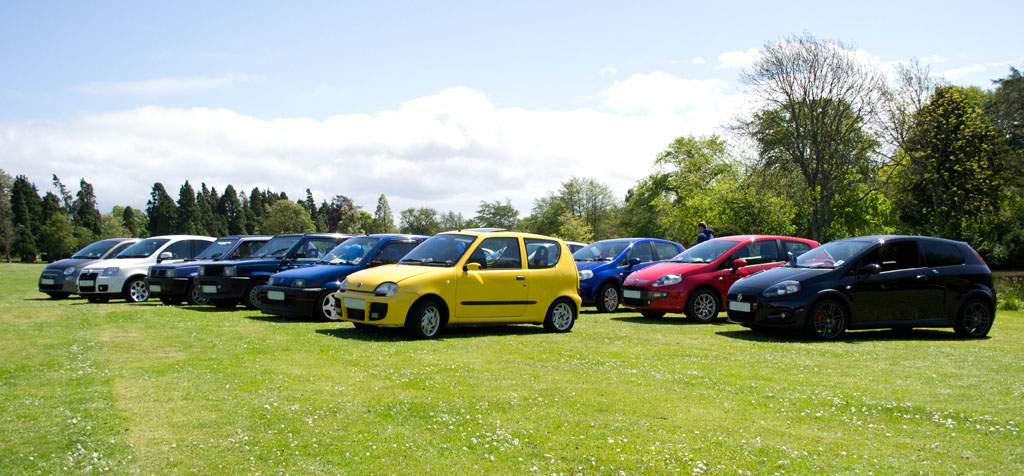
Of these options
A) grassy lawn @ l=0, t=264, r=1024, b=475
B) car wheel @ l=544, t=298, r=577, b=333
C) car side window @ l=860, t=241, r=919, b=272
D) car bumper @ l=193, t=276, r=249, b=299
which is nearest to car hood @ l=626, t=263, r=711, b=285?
car wheel @ l=544, t=298, r=577, b=333

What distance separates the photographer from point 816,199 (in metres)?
38.6

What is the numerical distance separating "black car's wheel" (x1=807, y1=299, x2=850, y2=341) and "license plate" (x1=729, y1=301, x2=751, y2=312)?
917 mm

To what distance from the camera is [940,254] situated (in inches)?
467

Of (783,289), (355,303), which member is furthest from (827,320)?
(355,303)

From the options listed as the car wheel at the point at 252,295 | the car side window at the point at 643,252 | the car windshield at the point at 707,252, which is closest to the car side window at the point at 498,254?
the car windshield at the point at 707,252

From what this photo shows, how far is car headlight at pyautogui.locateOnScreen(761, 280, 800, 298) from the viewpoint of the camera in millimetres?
11008

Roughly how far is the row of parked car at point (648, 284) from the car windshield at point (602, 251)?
8.43 feet

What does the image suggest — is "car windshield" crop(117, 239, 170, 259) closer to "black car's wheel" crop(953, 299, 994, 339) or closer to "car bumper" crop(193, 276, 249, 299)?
"car bumper" crop(193, 276, 249, 299)

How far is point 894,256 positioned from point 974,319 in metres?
1.85

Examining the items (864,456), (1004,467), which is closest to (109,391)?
(864,456)

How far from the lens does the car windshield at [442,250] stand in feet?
36.1

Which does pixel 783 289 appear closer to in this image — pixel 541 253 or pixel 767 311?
pixel 767 311

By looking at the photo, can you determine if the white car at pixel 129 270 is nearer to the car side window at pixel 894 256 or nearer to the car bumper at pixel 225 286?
the car bumper at pixel 225 286

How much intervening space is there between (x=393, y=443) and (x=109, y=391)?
A: 3.15 metres
